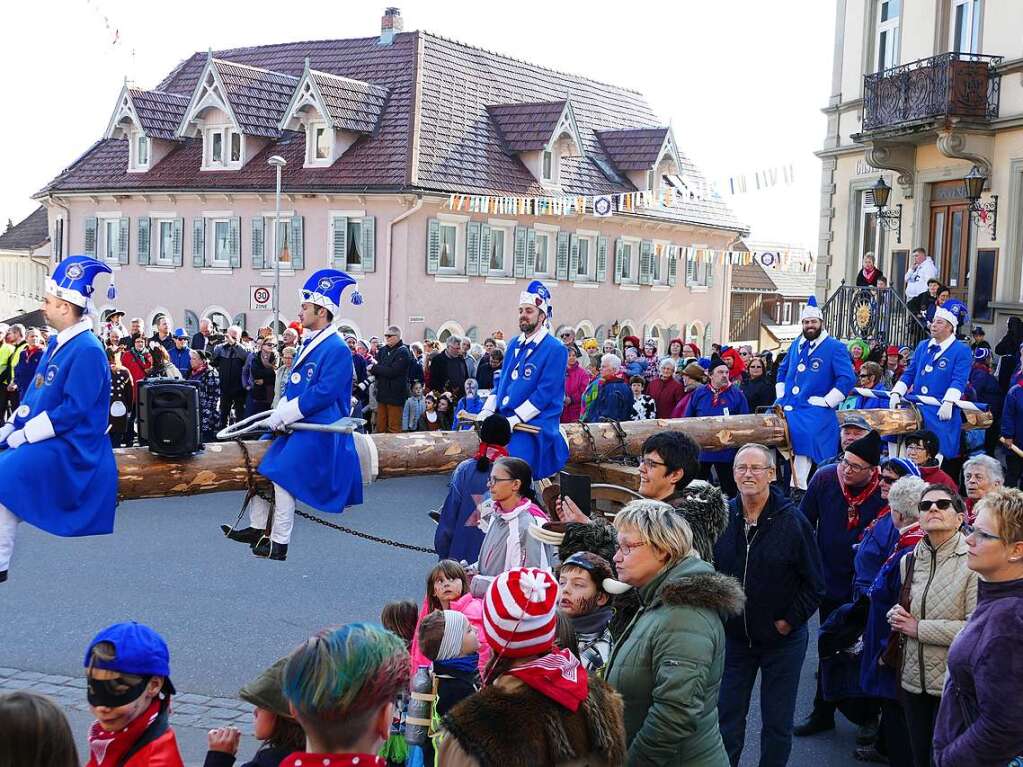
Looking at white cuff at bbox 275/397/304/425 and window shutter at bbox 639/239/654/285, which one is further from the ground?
window shutter at bbox 639/239/654/285

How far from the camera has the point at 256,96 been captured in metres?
33.1

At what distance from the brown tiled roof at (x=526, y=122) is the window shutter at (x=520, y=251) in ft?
7.76

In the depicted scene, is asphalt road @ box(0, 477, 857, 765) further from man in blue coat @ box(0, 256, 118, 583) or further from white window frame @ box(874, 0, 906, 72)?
white window frame @ box(874, 0, 906, 72)

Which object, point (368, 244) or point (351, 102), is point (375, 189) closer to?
point (368, 244)

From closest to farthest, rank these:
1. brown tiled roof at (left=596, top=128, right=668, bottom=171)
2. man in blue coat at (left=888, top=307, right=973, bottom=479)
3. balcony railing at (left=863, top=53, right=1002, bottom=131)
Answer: man in blue coat at (left=888, top=307, right=973, bottom=479)
balcony railing at (left=863, top=53, right=1002, bottom=131)
brown tiled roof at (left=596, top=128, right=668, bottom=171)

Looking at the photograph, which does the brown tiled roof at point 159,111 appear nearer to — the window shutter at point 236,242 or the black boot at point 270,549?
the window shutter at point 236,242

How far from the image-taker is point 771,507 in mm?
6105

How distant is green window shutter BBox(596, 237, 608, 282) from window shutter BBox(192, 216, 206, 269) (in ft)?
38.0

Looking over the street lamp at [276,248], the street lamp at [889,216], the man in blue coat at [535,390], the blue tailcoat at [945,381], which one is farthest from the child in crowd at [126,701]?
the street lamp at [276,248]

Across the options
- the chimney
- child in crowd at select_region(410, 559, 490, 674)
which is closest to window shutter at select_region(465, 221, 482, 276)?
the chimney

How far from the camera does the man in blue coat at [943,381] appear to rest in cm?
1244

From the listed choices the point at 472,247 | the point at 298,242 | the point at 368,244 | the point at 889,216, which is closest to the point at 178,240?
the point at 298,242


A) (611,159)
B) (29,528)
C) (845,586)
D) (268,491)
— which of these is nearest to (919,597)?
(845,586)

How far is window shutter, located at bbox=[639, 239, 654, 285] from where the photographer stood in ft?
124
